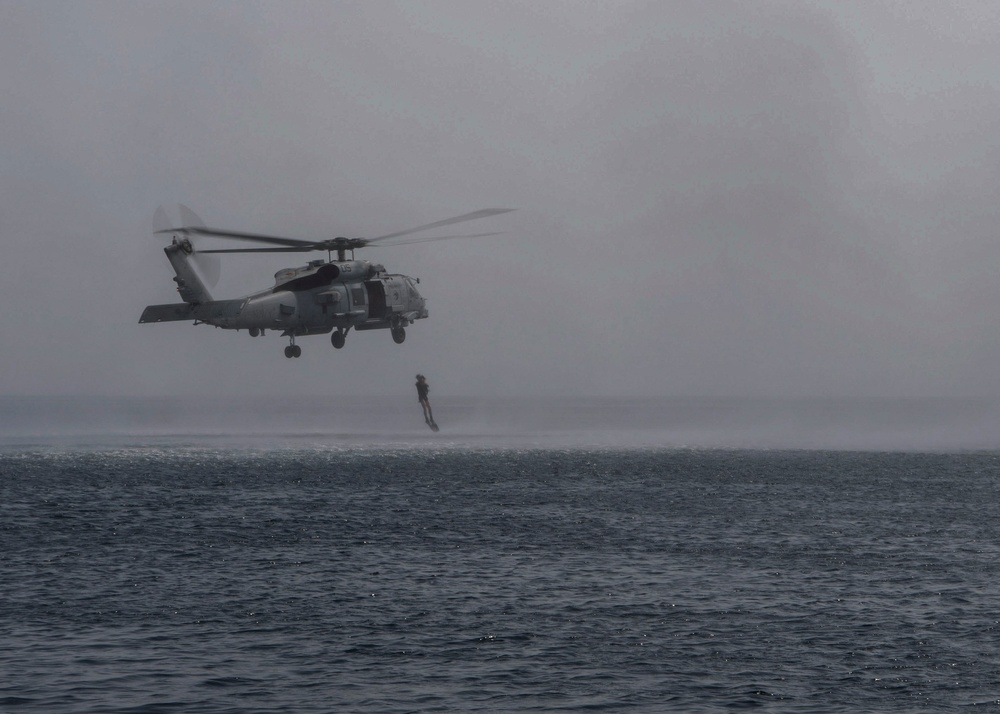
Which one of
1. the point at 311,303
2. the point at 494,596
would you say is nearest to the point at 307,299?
the point at 311,303

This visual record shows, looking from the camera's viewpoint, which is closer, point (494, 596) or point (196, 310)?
point (494, 596)

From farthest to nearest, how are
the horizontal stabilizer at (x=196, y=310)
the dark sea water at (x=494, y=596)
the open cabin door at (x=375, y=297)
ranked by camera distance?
the open cabin door at (x=375, y=297) → the horizontal stabilizer at (x=196, y=310) → the dark sea water at (x=494, y=596)

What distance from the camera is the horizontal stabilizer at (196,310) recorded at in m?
48.3

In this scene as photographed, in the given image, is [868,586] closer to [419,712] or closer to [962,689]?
[962,689]

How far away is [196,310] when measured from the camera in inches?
1923

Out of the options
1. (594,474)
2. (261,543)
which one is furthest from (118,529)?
(594,474)

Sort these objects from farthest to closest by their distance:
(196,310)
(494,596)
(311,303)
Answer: (311,303) → (196,310) → (494,596)

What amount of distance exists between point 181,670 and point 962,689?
56.7ft

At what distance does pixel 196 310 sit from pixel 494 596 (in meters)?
22.6

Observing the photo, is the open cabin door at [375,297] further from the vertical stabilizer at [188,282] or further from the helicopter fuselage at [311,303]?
the vertical stabilizer at [188,282]

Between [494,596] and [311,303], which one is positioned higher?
[311,303]

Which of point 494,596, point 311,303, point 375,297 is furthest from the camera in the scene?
point 375,297

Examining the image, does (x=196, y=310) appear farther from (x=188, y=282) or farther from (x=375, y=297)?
(x=375, y=297)

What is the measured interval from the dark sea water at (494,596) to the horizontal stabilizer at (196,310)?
955 cm
